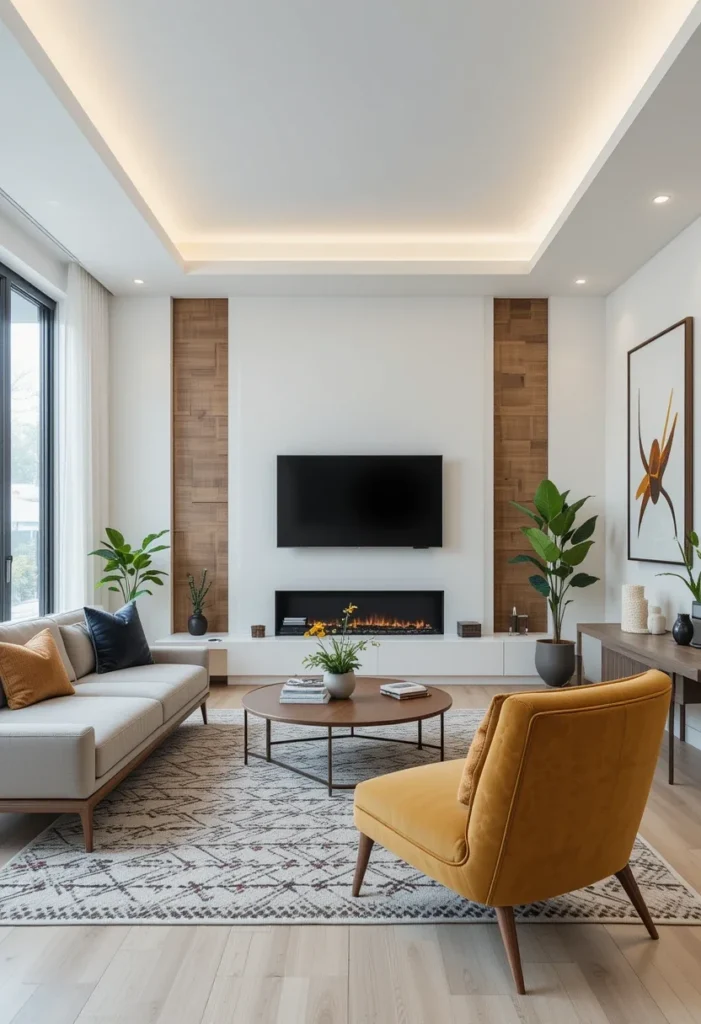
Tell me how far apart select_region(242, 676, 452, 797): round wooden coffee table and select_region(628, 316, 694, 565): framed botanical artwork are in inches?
76.5

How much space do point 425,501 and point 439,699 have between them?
2542 mm

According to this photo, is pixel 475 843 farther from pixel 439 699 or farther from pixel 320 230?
pixel 320 230

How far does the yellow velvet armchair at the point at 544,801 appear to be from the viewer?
2.01 m

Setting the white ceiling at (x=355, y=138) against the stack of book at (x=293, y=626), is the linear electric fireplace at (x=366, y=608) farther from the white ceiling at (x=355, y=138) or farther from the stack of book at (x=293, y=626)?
the white ceiling at (x=355, y=138)

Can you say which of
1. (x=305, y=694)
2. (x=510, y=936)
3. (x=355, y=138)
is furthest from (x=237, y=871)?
(x=355, y=138)

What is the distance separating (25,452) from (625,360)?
14.3ft

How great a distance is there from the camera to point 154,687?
4078 mm

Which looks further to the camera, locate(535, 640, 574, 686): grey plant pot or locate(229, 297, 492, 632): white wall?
locate(229, 297, 492, 632): white wall

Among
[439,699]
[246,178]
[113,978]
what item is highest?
[246,178]

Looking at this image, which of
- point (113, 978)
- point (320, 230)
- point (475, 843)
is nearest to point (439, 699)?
point (475, 843)

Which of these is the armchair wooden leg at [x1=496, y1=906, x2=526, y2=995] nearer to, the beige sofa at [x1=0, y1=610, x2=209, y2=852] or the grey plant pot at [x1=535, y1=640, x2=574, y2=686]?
the beige sofa at [x1=0, y1=610, x2=209, y2=852]

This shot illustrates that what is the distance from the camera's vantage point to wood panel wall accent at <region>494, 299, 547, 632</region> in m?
6.40

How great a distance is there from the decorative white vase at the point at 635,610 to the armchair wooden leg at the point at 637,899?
2527mm

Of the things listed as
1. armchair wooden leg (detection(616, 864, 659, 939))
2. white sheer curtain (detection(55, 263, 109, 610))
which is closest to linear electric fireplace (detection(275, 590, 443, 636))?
white sheer curtain (detection(55, 263, 109, 610))
